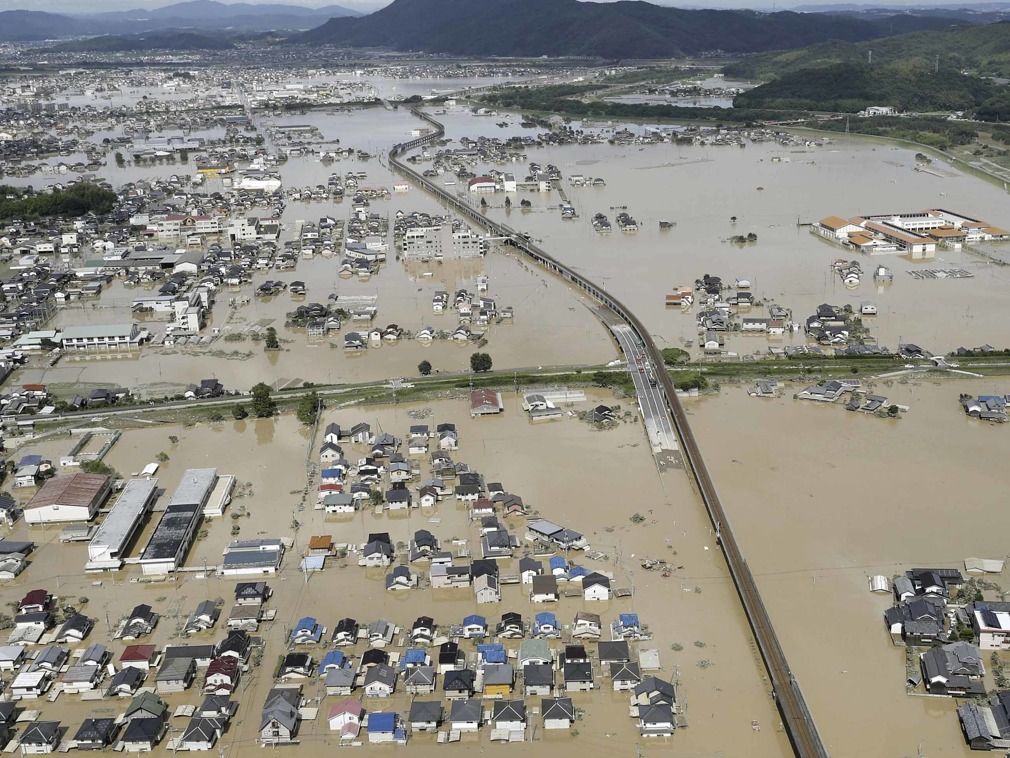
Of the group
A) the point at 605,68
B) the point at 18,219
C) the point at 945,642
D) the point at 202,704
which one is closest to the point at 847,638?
the point at 945,642

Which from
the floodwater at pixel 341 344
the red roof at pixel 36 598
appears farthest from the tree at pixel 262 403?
the red roof at pixel 36 598

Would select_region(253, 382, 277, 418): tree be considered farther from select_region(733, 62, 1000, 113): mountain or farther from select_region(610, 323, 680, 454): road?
select_region(733, 62, 1000, 113): mountain

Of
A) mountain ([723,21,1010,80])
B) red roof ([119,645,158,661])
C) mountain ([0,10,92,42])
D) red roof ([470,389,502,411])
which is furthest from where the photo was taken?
mountain ([0,10,92,42])

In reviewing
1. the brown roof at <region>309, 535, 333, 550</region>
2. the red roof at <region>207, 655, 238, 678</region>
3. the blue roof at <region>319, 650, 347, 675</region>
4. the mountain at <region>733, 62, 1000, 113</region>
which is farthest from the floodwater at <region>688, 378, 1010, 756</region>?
the mountain at <region>733, 62, 1000, 113</region>

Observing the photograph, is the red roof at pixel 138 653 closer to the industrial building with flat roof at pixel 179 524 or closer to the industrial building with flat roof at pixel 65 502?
the industrial building with flat roof at pixel 179 524

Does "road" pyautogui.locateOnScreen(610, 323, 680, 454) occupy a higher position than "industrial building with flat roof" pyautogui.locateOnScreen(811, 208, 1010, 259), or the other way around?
"industrial building with flat roof" pyautogui.locateOnScreen(811, 208, 1010, 259)

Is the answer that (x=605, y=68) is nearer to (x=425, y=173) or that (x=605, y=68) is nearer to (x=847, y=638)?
(x=425, y=173)
